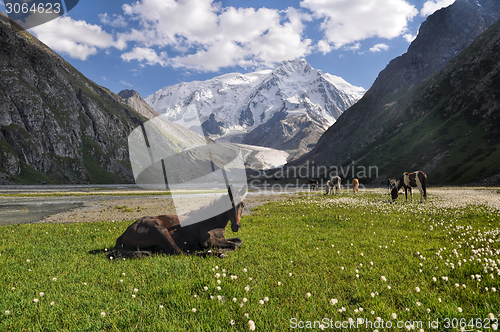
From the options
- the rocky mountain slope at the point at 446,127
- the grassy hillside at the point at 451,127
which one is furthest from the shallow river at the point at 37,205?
the rocky mountain slope at the point at 446,127

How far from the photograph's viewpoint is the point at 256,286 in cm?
589

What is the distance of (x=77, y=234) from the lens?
1324 centimetres

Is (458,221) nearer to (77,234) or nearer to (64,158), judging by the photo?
(77,234)

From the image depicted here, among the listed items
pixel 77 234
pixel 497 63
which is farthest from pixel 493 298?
pixel 497 63

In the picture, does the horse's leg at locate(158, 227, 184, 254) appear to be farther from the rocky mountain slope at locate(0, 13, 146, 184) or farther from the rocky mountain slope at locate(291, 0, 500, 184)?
the rocky mountain slope at locate(0, 13, 146, 184)

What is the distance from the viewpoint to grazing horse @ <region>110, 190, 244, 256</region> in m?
8.85

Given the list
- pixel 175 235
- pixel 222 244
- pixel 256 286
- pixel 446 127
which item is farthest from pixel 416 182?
pixel 446 127

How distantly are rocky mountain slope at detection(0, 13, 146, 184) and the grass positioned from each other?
13347 cm

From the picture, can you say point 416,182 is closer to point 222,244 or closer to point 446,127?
point 222,244

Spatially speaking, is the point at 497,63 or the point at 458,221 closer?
the point at 458,221

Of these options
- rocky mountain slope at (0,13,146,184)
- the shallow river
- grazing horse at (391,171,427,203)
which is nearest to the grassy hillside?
grazing horse at (391,171,427,203)

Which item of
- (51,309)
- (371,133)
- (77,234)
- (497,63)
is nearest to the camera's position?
(51,309)

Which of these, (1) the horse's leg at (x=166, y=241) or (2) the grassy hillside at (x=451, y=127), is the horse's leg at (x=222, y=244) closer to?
(1) the horse's leg at (x=166, y=241)

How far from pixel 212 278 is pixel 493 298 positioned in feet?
20.1
